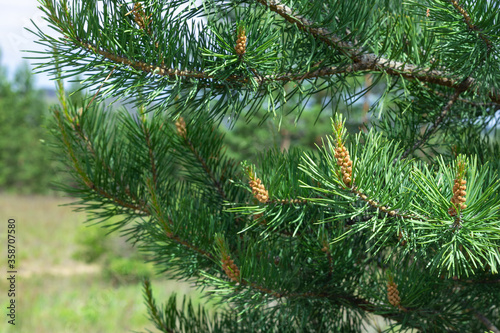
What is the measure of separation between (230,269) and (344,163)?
1.09ft

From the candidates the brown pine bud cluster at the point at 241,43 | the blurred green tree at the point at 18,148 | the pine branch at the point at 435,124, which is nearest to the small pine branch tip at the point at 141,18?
the brown pine bud cluster at the point at 241,43

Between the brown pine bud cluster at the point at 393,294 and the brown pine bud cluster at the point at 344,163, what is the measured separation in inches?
11.9

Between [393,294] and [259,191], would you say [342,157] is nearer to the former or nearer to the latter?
[259,191]

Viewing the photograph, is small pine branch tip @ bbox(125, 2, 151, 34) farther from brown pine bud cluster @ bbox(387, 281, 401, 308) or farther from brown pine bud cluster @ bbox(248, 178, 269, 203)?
brown pine bud cluster @ bbox(387, 281, 401, 308)

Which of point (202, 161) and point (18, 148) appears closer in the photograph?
point (202, 161)

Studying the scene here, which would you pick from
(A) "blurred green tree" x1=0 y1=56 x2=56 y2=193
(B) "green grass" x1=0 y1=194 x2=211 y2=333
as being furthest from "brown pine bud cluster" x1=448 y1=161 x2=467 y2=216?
(A) "blurred green tree" x1=0 y1=56 x2=56 y2=193

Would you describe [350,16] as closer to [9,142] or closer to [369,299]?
[369,299]

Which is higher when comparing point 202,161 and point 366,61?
point 366,61

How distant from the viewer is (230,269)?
2.56ft

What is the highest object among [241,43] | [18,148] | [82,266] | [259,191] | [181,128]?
[241,43]

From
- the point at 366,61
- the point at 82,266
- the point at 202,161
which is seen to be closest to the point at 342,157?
the point at 366,61

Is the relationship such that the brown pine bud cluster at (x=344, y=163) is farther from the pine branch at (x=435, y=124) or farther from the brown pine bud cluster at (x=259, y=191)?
the pine branch at (x=435, y=124)

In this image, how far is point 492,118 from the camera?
0.97 metres

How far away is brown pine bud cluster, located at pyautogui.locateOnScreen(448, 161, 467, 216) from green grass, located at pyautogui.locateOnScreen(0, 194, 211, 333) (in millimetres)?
3292
